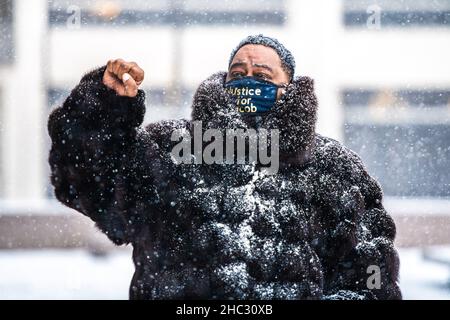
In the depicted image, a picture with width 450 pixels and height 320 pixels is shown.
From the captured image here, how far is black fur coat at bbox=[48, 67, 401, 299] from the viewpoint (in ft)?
6.35

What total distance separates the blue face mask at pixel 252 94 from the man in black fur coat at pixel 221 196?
2cm

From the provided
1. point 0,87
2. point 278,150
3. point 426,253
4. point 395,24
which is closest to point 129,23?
point 0,87

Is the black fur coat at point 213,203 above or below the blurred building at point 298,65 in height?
below

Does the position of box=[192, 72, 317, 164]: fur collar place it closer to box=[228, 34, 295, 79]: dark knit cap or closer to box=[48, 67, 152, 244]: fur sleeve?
box=[228, 34, 295, 79]: dark knit cap

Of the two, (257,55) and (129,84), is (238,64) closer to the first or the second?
(257,55)

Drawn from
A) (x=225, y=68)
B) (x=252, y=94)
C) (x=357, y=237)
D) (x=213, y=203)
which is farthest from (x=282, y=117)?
(x=225, y=68)

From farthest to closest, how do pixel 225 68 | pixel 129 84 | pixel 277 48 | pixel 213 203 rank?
1. pixel 225 68
2. pixel 277 48
3. pixel 213 203
4. pixel 129 84

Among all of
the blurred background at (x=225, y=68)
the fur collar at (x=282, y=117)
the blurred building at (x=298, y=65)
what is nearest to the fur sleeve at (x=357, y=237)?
the fur collar at (x=282, y=117)

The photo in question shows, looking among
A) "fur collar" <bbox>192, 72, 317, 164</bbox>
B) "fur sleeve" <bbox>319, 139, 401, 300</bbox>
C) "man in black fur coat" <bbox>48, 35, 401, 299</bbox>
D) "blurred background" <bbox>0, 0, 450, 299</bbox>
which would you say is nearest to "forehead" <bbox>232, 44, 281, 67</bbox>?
"man in black fur coat" <bbox>48, 35, 401, 299</bbox>

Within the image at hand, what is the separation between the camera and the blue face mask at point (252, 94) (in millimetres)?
2027

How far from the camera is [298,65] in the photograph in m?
4.53

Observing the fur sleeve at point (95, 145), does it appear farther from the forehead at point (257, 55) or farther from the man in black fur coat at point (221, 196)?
the forehead at point (257, 55)

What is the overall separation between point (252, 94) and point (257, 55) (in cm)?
13

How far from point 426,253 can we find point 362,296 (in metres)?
2.40
